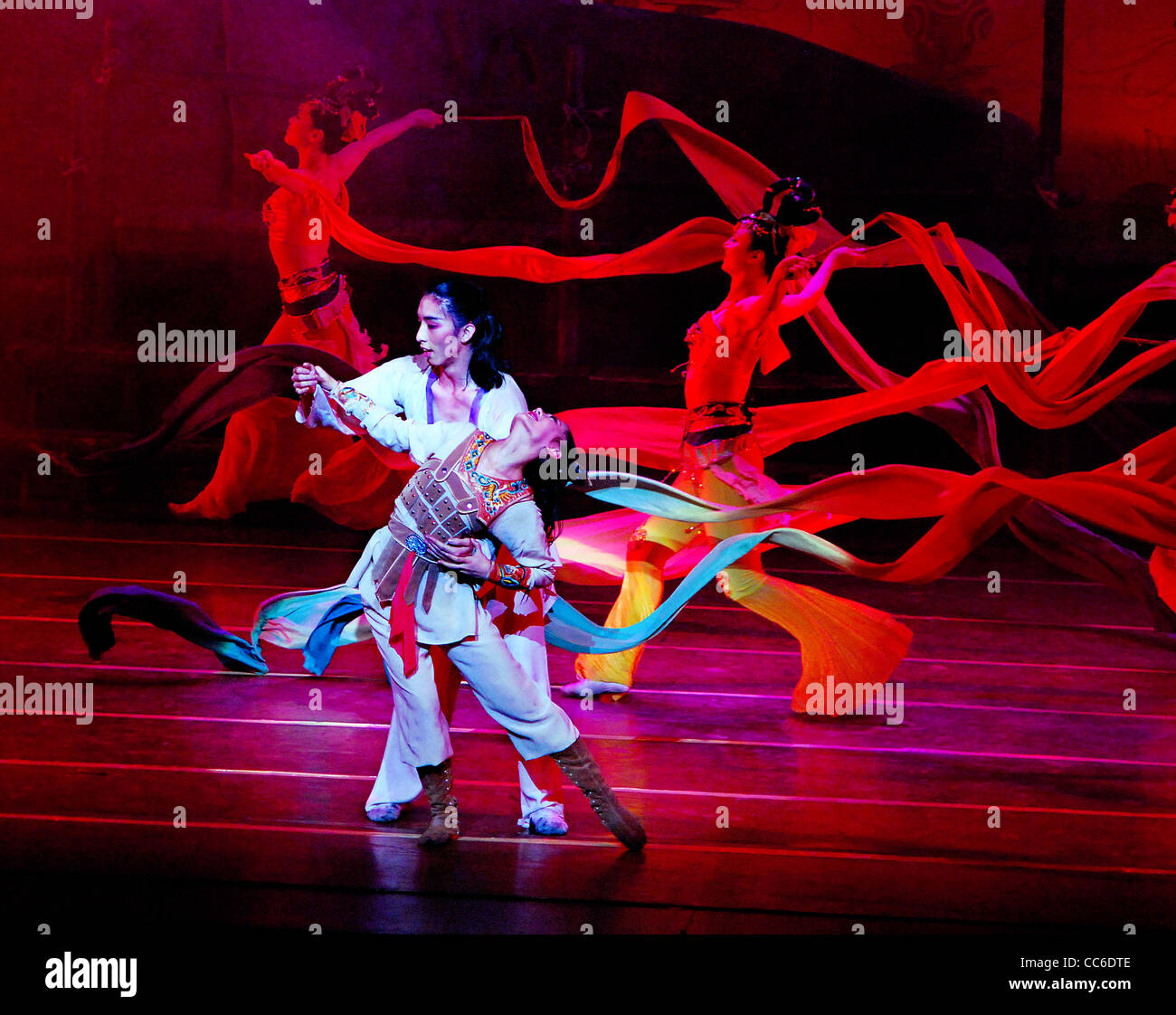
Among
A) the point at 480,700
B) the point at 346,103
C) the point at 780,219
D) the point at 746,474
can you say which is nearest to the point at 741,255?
the point at 780,219

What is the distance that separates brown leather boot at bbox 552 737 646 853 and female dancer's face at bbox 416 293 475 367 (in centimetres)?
84

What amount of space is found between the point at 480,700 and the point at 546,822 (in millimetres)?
330

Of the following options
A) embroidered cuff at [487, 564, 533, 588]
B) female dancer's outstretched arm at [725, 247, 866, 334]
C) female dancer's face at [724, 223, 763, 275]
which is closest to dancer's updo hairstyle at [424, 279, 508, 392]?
embroidered cuff at [487, 564, 533, 588]

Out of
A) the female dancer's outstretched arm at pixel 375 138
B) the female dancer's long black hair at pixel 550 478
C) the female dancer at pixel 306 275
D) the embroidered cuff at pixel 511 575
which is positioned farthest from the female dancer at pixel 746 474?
the female dancer at pixel 306 275

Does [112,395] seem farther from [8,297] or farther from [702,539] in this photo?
[702,539]

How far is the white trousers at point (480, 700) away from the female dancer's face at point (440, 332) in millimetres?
501

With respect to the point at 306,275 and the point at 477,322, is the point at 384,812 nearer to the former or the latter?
the point at 477,322

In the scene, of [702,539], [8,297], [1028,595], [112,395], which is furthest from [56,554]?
[1028,595]

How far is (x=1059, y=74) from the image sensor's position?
21.9 ft

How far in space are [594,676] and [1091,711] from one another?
1.49m

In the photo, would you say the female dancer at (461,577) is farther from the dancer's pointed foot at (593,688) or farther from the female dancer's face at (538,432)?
the dancer's pointed foot at (593,688)

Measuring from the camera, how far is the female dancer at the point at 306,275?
5.91 meters

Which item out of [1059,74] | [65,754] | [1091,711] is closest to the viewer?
[65,754]
